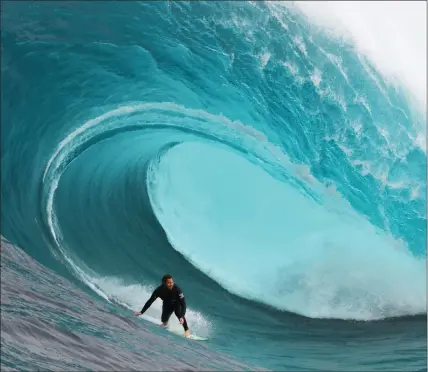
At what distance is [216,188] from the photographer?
10094mm

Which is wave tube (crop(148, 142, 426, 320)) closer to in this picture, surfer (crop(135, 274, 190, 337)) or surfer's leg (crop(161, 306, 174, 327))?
surfer's leg (crop(161, 306, 174, 327))

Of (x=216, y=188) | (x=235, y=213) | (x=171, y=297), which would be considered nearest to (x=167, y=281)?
(x=171, y=297)

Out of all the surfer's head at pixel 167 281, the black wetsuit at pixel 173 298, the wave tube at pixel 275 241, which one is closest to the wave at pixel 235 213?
the wave tube at pixel 275 241

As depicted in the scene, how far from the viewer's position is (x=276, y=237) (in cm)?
939

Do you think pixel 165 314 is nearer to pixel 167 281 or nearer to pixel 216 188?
pixel 167 281

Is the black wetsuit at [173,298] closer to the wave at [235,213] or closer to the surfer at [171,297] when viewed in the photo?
the surfer at [171,297]

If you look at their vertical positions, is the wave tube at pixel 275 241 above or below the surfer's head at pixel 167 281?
above

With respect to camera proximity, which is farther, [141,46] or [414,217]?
[141,46]

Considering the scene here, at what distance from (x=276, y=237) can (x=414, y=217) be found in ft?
9.99

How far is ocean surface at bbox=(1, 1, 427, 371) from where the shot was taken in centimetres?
641

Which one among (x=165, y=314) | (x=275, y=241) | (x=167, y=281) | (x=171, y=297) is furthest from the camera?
(x=275, y=241)

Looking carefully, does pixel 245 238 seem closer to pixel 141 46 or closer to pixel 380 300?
pixel 380 300

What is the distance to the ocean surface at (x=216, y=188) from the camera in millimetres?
6410

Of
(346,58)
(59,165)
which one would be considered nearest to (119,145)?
(59,165)
